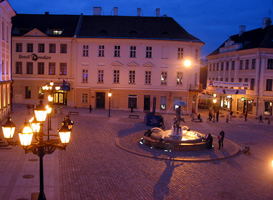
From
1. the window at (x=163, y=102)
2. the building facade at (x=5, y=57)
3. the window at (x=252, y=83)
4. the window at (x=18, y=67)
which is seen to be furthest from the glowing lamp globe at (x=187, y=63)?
the window at (x=18, y=67)

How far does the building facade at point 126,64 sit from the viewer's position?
135 feet

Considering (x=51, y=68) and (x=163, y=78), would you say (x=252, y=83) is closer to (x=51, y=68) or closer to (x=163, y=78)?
(x=163, y=78)

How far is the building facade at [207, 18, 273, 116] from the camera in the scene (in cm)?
3978

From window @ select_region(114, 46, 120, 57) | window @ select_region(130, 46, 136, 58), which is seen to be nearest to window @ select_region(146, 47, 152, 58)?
window @ select_region(130, 46, 136, 58)

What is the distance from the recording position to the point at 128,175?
1430 centimetres

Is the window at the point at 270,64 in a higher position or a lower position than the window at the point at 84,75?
higher

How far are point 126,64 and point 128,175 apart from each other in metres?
28.5

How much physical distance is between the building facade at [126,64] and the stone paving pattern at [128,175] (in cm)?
2031

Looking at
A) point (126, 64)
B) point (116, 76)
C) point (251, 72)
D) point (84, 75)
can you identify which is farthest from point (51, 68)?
point (251, 72)

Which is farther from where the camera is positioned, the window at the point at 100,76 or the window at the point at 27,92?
the window at the point at 27,92

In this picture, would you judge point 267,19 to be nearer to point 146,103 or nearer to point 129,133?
point 146,103

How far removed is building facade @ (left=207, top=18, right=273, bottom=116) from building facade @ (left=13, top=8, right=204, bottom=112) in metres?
5.08

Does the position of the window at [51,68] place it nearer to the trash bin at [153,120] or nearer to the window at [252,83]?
the trash bin at [153,120]

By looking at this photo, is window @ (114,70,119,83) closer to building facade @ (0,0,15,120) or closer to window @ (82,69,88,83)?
window @ (82,69,88,83)
